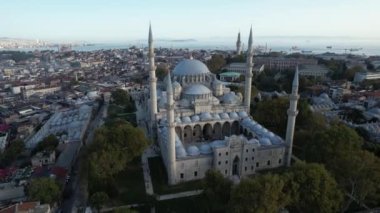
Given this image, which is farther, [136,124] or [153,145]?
[136,124]

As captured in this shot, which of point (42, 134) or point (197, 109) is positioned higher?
point (197, 109)

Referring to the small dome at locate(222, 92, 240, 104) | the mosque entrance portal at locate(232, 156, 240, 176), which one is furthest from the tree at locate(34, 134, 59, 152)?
the small dome at locate(222, 92, 240, 104)

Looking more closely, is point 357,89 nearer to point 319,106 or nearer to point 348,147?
point 319,106

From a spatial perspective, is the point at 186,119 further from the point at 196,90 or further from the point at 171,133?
the point at 171,133

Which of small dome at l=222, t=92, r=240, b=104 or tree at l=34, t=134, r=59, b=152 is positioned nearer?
tree at l=34, t=134, r=59, b=152

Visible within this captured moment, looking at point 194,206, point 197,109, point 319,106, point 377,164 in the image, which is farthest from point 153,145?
point 319,106

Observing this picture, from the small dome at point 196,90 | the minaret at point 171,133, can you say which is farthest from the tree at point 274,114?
the minaret at point 171,133

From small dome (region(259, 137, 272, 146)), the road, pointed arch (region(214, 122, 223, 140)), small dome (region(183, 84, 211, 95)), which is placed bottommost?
the road

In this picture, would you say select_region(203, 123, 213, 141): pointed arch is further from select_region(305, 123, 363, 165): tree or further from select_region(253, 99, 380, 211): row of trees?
select_region(305, 123, 363, 165): tree
